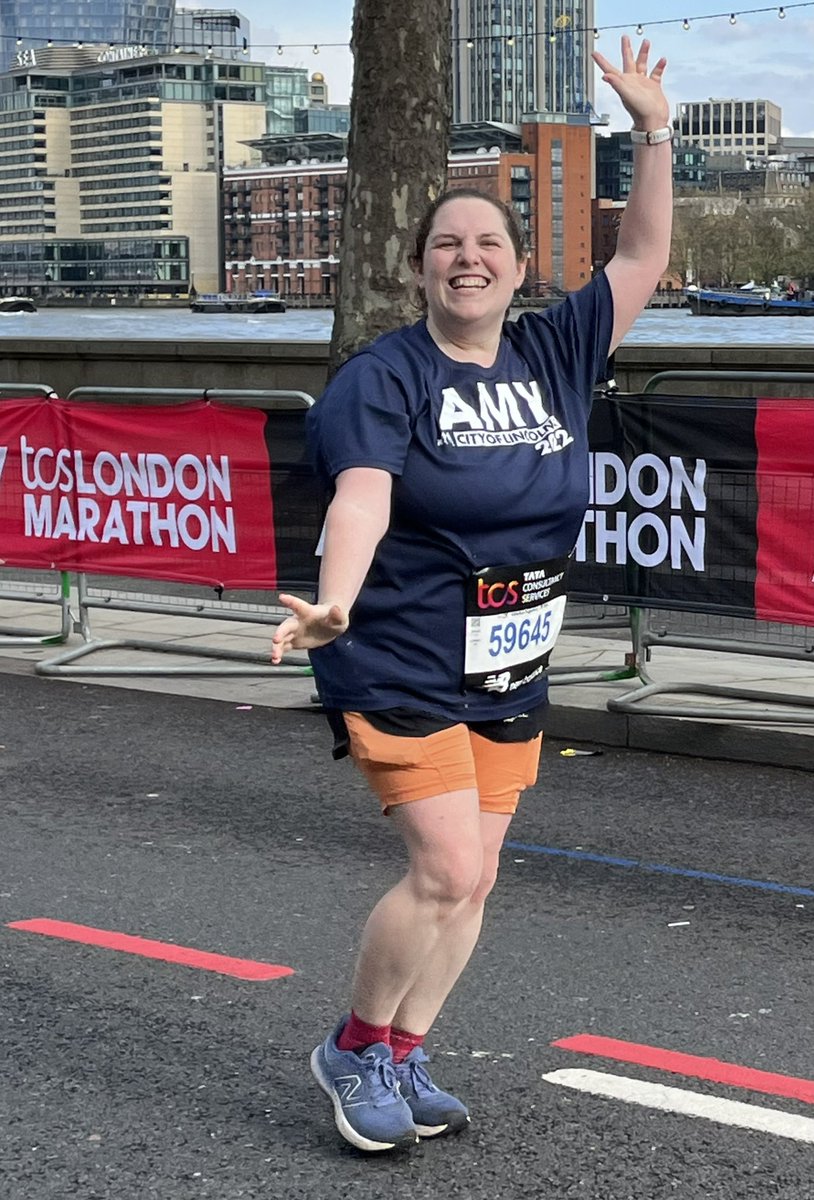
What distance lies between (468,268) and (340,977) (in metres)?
2.20

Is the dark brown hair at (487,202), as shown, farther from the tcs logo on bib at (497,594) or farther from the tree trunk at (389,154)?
the tree trunk at (389,154)

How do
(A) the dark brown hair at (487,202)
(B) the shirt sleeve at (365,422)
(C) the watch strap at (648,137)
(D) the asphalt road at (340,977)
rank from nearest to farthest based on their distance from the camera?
(B) the shirt sleeve at (365,422) < (A) the dark brown hair at (487,202) < (D) the asphalt road at (340,977) < (C) the watch strap at (648,137)

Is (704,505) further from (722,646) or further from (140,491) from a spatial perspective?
(140,491)

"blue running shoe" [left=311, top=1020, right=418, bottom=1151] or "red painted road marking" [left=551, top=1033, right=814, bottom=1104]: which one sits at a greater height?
"blue running shoe" [left=311, top=1020, right=418, bottom=1151]

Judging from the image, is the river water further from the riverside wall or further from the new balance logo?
the new balance logo

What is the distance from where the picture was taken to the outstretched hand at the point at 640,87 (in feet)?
13.5

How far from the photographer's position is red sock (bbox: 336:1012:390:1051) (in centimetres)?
387

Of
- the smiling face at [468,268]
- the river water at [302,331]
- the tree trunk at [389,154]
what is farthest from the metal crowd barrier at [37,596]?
the river water at [302,331]

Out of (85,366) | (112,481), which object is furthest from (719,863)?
(85,366)

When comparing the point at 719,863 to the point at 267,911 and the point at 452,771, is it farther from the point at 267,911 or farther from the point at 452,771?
the point at 452,771

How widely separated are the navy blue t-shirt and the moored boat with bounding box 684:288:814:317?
102 metres

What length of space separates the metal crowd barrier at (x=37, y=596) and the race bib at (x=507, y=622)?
7.41 meters

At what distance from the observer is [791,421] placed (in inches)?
327

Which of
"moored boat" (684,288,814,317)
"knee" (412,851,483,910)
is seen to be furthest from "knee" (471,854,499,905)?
"moored boat" (684,288,814,317)
